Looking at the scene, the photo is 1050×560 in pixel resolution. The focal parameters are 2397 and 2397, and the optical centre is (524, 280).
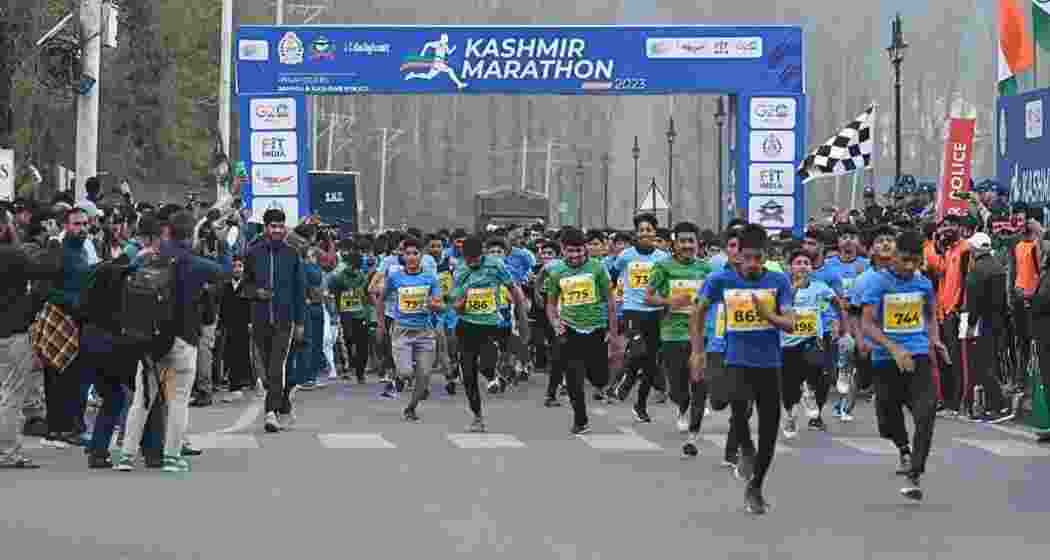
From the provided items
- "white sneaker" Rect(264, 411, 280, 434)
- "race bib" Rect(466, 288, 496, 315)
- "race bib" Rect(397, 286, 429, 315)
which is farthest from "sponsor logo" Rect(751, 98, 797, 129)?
"white sneaker" Rect(264, 411, 280, 434)

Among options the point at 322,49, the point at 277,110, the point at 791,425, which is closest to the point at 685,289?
the point at 791,425

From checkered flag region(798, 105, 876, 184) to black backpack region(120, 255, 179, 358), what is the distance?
70.6 feet

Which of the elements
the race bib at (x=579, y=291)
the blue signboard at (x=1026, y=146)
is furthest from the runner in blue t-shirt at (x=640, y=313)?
the blue signboard at (x=1026, y=146)

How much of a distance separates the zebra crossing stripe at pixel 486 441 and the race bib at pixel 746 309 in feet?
15.9

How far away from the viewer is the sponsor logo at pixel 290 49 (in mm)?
37750

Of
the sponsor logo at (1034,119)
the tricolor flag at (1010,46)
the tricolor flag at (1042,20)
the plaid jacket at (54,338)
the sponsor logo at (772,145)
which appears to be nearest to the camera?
the plaid jacket at (54,338)

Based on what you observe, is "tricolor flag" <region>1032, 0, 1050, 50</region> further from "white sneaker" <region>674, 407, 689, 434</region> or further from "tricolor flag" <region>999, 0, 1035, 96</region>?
"white sneaker" <region>674, 407, 689, 434</region>

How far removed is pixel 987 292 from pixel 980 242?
52cm

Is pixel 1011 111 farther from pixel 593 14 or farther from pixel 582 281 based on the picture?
pixel 593 14

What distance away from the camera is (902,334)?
50.9ft

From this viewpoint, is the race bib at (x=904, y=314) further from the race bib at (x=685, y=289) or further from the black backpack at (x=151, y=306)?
the black backpack at (x=151, y=306)

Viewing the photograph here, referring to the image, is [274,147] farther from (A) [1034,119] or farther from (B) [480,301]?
(B) [480,301]

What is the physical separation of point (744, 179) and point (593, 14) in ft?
352

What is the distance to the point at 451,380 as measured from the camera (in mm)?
27469
